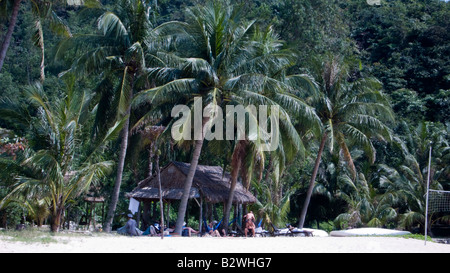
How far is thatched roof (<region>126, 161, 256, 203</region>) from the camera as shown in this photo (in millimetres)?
18797

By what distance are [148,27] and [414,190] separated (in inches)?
589

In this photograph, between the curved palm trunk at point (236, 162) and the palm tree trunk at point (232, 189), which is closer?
the curved palm trunk at point (236, 162)

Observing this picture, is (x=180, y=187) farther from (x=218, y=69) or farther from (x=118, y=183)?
(x=218, y=69)

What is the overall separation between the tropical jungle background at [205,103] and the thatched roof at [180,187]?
0.82 meters

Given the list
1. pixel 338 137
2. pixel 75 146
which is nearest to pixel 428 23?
pixel 338 137

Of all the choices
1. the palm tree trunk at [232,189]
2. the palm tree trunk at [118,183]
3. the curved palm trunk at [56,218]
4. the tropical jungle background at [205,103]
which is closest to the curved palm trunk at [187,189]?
the tropical jungle background at [205,103]

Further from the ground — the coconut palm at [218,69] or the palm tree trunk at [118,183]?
the coconut palm at [218,69]

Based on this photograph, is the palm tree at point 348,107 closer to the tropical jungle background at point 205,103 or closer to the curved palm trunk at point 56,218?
the tropical jungle background at point 205,103

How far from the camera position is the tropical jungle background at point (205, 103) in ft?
51.0

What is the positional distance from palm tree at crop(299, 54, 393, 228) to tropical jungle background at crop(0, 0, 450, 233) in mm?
→ 60

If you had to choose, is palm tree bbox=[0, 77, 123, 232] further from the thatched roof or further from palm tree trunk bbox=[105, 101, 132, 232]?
the thatched roof

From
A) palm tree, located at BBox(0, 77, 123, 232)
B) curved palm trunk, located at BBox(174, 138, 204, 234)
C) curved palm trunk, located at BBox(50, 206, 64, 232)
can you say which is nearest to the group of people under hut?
curved palm trunk, located at BBox(174, 138, 204, 234)
